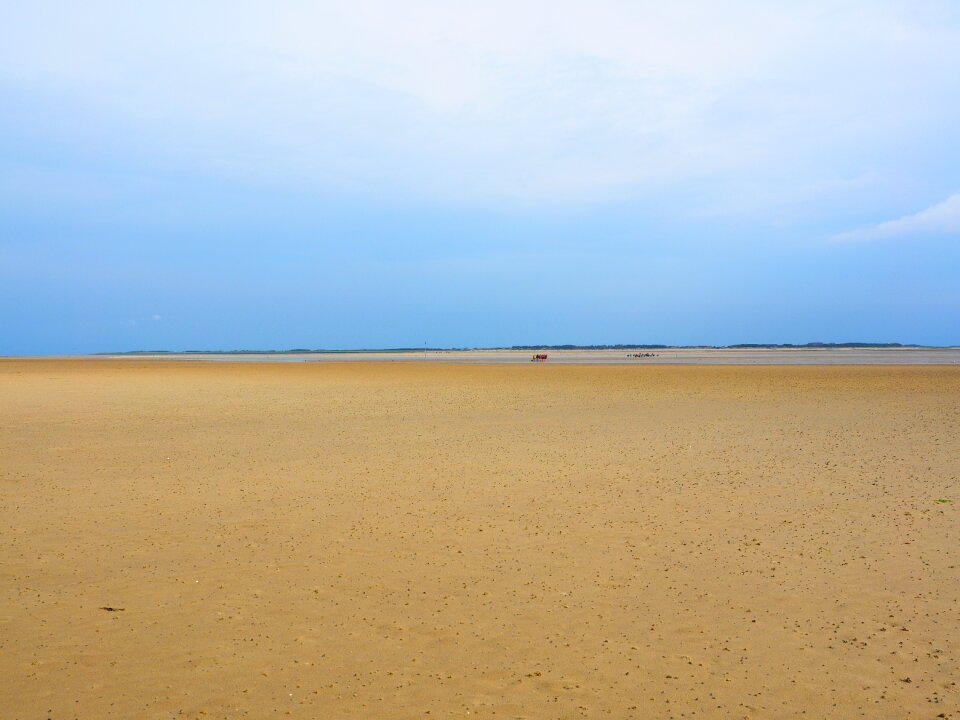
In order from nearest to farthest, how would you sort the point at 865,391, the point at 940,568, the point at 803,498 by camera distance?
the point at 940,568
the point at 803,498
the point at 865,391

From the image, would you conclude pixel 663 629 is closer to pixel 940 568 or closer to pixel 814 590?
pixel 814 590

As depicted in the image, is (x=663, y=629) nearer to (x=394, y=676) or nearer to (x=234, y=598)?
(x=394, y=676)

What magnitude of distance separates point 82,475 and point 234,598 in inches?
276

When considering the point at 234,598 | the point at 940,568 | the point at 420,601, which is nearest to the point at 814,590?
the point at 940,568

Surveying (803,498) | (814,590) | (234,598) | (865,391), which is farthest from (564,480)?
(865,391)

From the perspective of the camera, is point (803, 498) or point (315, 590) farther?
point (803, 498)

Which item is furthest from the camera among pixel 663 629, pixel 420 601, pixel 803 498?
pixel 803 498

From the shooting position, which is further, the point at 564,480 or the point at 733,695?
the point at 564,480

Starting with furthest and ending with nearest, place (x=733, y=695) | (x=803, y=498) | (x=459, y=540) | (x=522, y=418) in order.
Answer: (x=522, y=418) < (x=803, y=498) < (x=459, y=540) < (x=733, y=695)

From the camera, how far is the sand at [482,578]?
4.90 m

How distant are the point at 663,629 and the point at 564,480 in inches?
223

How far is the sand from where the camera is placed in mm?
4902

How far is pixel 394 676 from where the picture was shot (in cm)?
509

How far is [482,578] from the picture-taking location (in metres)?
7.02
